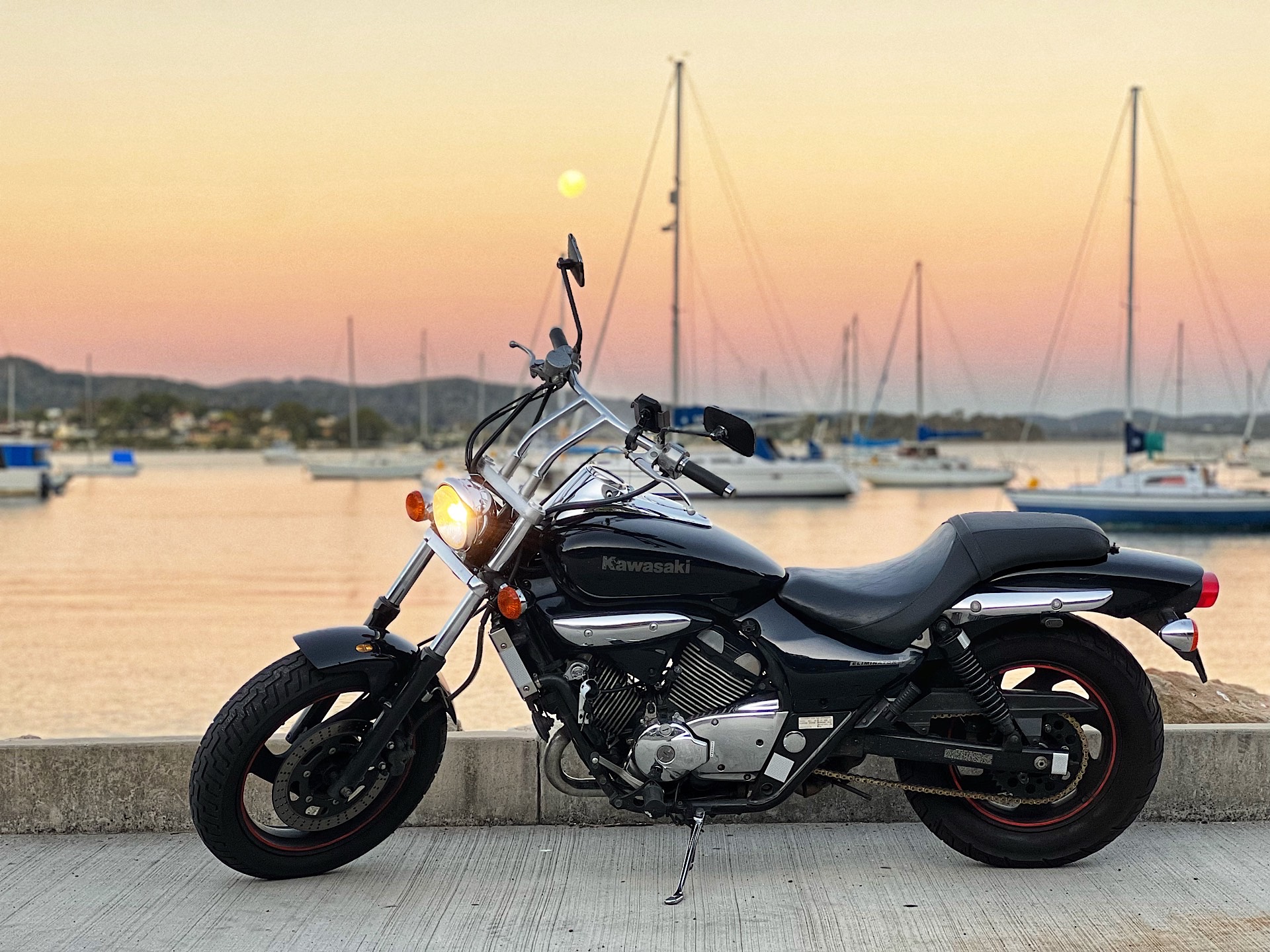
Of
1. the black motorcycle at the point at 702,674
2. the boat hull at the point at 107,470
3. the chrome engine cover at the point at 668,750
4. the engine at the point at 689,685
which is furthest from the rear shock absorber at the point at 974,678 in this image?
the boat hull at the point at 107,470

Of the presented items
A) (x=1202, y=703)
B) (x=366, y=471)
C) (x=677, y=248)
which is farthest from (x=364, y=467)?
(x=1202, y=703)

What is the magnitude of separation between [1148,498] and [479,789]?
1195 inches

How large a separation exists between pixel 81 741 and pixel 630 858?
1774 mm

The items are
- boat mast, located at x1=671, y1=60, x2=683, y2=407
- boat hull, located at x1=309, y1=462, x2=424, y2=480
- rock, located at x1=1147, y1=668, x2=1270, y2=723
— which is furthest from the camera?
boat hull, located at x1=309, y1=462, x2=424, y2=480

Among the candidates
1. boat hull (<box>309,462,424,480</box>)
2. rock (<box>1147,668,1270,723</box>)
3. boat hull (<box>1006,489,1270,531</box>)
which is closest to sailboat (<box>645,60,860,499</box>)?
boat hull (<box>1006,489,1270,531</box>)

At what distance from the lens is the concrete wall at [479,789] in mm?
4078

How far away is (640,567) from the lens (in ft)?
11.7

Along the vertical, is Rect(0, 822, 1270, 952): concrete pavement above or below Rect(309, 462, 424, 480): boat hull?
above

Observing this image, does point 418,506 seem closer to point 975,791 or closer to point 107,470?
point 975,791

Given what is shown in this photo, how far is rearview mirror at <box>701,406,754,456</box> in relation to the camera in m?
3.29

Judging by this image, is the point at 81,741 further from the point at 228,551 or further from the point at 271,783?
the point at 228,551

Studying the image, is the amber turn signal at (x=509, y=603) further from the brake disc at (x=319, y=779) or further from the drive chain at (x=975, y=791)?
the drive chain at (x=975, y=791)

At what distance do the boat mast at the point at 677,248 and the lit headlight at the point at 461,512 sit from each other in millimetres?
35829

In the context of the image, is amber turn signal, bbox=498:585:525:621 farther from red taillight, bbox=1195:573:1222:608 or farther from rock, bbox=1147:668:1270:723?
rock, bbox=1147:668:1270:723
